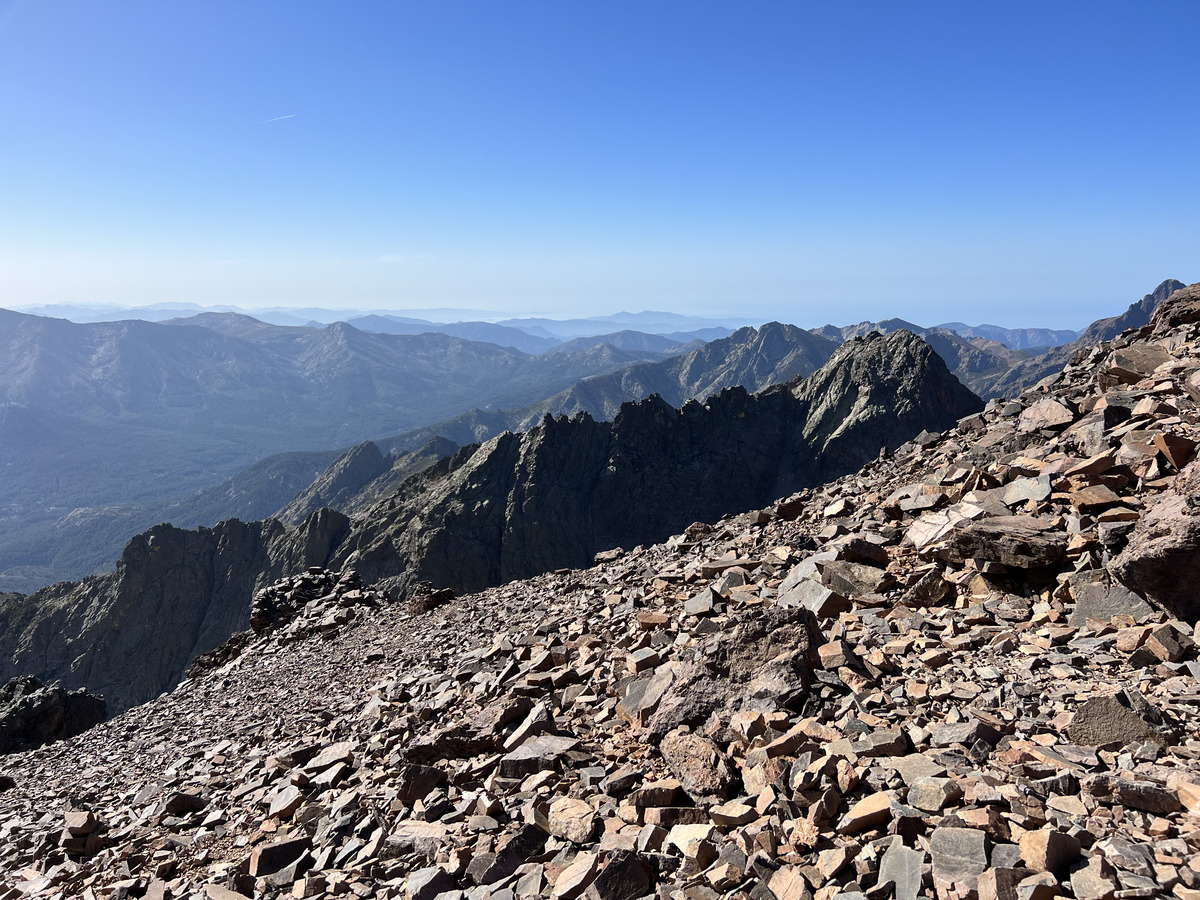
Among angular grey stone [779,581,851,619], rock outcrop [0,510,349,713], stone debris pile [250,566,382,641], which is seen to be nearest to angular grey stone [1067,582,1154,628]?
angular grey stone [779,581,851,619]

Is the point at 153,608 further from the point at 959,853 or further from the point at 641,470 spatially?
the point at 959,853

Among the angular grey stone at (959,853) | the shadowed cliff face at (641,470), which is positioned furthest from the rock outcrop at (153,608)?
the angular grey stone at (959,853)

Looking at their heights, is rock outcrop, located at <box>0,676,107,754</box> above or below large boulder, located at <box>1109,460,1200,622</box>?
below

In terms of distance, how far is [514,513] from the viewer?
5261 inches

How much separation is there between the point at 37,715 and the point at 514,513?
9754 centimetres

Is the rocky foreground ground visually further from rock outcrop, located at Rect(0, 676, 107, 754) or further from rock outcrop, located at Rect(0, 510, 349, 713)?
rock outcrop, located at Rect(0, 510, 349, 713)

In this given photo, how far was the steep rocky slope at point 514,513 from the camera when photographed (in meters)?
126

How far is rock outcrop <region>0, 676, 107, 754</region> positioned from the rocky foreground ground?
22.7 metres

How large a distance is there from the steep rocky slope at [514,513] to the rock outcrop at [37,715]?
78.4 meters

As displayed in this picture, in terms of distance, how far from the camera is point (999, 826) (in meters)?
6.32

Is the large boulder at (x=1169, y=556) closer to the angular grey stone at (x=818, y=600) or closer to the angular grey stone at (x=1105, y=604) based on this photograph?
the angular grey stone at (x=1105, y=604)

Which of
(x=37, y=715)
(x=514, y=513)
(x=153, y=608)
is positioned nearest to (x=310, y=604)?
(x=37, y=715)

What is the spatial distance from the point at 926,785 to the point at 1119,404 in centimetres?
1206

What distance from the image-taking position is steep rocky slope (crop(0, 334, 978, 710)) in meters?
126
